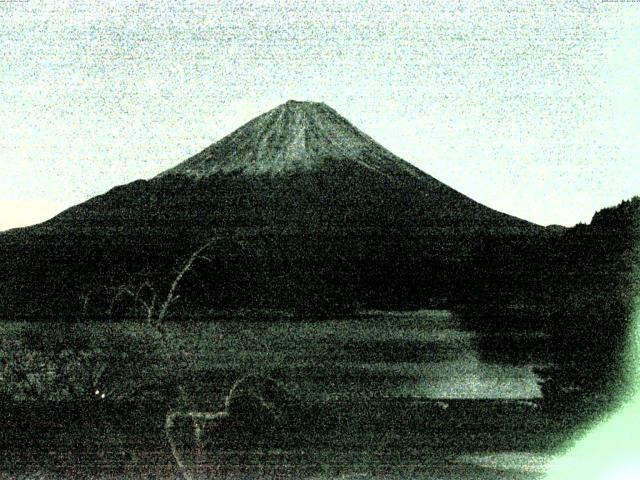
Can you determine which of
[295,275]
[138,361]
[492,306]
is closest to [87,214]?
[295,275]

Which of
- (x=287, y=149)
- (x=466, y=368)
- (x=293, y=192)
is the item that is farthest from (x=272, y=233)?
(x=466, y=368)

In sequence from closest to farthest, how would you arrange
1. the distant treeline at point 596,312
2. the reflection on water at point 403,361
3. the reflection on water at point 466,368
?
the distant treeline at point 596,312
the reflection on water at point 466,368
the reflection on water at point 403,361

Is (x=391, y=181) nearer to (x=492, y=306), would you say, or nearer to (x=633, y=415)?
(x=492, y=306)

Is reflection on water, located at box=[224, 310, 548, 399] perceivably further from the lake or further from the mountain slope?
the mountain slope

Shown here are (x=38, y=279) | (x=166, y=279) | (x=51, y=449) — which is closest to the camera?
(x=51, y=449)

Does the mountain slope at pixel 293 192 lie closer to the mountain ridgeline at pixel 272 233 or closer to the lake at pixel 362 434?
the mountain ridgeline at pixel 272 233

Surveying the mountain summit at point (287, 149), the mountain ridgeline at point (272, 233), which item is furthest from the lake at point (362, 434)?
the mountain summit at point (287, 149)
